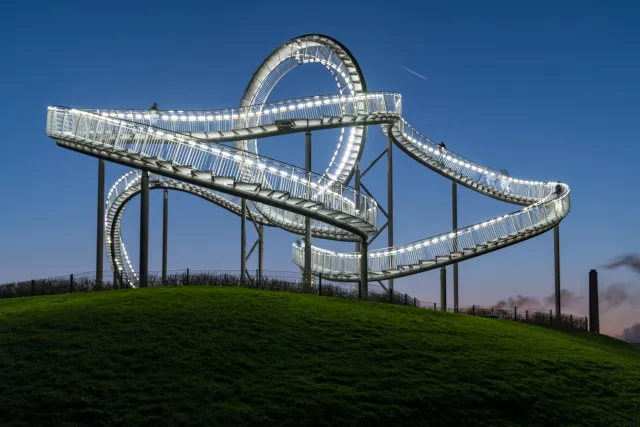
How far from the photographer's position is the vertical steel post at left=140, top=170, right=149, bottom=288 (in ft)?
111

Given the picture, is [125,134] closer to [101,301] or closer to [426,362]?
[101,301]

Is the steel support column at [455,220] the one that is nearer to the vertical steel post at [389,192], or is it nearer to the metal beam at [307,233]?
the vertical steel post at [389,192]

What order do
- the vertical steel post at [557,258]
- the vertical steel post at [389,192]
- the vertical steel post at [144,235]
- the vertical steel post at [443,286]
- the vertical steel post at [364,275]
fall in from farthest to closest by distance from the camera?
the vertical steel post at [557,258] < the vertical steel post at [443,286] < the vertical steel post at [389,192] < the vertical steel post at [364,275] < the vertical steel post at [144,235]

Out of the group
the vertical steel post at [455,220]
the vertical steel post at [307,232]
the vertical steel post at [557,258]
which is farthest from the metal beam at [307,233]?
the vertical steel post at [557,258]

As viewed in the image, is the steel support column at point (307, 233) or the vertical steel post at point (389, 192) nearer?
the steel support column at point (307, 233)

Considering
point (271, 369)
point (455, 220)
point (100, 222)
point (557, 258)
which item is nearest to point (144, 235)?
point (100, 222)

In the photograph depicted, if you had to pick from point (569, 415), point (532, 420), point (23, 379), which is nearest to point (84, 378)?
point (23, 379)

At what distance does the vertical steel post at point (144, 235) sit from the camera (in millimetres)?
33778

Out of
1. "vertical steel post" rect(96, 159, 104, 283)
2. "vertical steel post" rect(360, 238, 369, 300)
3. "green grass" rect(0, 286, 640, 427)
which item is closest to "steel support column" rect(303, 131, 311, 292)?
"vertical steel post" rect(360, 238, 369, 300)

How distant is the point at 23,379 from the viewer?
772 inches

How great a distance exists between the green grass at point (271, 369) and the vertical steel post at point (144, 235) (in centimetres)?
448

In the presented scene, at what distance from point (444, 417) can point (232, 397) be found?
5111 millimetres

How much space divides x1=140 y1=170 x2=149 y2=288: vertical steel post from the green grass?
4.48 meters

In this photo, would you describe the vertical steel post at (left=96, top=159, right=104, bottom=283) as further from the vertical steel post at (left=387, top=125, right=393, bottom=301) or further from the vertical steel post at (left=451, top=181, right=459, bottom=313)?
the vertical steel post at (left=451, top=181, right=459, bottom=313)
